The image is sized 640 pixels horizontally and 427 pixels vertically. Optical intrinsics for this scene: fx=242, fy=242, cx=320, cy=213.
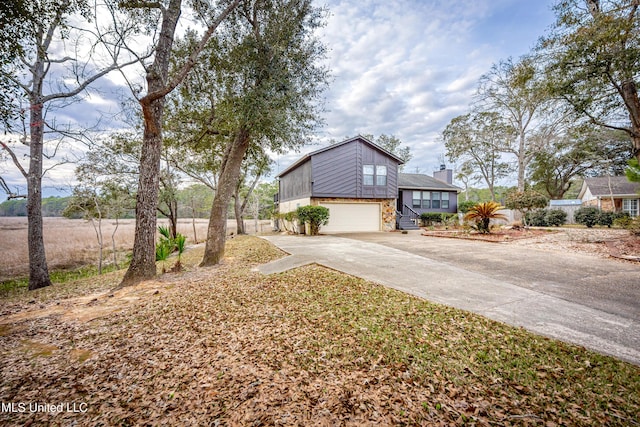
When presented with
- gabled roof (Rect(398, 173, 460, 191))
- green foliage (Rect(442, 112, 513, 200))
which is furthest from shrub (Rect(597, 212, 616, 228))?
gabled roof (Rect(398, 173, 460, 191))

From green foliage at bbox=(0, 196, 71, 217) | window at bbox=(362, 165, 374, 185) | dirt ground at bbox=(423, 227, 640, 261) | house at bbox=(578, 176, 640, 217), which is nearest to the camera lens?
dirt ground at bbox=(423, 227, 640, 261)

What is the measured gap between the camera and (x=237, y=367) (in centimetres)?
249

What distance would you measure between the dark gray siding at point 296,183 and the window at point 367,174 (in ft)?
12.0

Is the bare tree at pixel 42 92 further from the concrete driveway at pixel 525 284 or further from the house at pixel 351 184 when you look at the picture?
the house at pixel 351 184

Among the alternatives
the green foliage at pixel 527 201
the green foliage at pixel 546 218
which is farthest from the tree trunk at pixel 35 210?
the green foliage at pixel 546 218

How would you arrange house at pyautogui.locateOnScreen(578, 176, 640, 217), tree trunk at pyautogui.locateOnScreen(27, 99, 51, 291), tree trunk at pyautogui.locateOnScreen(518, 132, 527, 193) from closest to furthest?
tree trunk at pyautogui.locateOnScreen(27, 99, 51, 291)
tree trunk at pyautogui.locateOnScreen(518, 132, 527, 193)
house at pyautogui.locateOnScreen(578, 176, 640, 217)

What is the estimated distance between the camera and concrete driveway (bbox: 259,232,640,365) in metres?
3.05

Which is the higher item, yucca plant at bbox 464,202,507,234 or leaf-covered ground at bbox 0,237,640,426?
yucca plant at bbox 464,202,507,234

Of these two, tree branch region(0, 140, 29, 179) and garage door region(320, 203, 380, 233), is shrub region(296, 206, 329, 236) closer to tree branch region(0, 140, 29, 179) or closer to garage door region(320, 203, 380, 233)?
garage door region(320, 203, 380, 233)

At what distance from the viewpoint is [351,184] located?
1571cm

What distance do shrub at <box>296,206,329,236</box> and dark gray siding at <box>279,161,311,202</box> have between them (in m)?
1.54

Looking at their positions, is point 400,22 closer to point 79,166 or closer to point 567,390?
point 567,390

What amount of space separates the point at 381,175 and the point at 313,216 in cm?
608

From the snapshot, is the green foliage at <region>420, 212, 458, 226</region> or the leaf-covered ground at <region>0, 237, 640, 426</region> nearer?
the leaf-covered ground at <region>0, 237, 640, 426</region>
